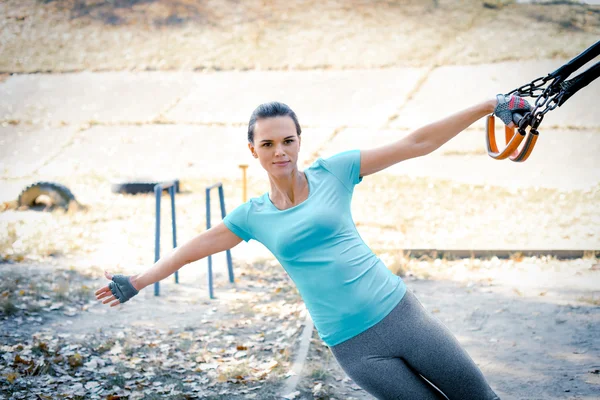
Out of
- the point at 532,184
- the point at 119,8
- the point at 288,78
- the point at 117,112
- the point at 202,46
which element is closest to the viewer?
the point at 532,184

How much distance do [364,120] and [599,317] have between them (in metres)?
10.4

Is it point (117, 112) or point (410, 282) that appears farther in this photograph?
point (117, 112)

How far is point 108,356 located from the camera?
222 inches

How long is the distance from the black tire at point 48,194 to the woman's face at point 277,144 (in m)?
8.92

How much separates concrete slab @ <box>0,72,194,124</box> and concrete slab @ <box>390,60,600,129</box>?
21.9ft

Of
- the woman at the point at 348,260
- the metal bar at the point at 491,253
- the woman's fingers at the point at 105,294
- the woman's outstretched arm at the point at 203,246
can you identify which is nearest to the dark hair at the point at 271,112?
Answer: the woman at the point at 348,260

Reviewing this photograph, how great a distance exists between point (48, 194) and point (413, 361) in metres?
9.85

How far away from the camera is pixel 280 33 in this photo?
72.9 feet

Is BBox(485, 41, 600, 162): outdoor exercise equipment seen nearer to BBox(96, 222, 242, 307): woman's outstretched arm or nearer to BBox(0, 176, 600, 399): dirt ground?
BBox(96, 222, 242, 307): woman's outstretched arm

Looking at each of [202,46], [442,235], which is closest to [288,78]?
[202,46]

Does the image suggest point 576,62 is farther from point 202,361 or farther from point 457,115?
point 202,361

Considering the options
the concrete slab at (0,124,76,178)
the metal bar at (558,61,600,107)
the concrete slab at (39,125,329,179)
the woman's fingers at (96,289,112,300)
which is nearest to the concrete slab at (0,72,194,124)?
the concrete slab at (0,124,76,178)

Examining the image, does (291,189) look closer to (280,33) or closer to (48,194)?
(48,194)

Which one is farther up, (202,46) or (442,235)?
(202,46)
